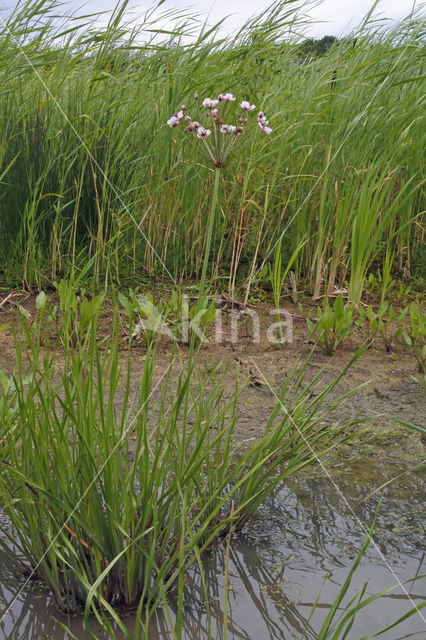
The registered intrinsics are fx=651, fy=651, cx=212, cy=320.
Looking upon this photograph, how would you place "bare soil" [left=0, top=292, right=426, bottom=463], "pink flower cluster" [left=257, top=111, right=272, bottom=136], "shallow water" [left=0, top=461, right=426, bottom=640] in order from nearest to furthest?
1. "shallow water" [left=0, top=461, right=426, bottom=640]
2. "bare soil" [left=0, top=292, right=426, bottom=463]
3. "pink flower cluster" [left=257, top=111, right=272, bottom=136]

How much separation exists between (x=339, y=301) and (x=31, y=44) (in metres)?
1.76

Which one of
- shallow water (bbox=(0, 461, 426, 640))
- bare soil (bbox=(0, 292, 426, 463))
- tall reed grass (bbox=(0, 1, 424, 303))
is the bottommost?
shallow water (bbox=(0, 461, 426, 640))

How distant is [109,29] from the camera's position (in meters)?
2.83

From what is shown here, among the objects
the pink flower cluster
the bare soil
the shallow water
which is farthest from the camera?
the pink flower cluster

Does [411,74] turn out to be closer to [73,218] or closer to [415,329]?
[415,329]

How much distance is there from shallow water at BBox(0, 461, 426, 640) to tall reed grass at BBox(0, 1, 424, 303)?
1416 mm

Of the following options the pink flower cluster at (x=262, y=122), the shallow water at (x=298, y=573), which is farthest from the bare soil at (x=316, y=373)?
the pink flower cluster at (x=262, y=122)

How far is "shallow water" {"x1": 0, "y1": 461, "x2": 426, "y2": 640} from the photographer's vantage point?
1298mm

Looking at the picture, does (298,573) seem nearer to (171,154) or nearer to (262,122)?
(262,122)

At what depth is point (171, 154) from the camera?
328cm

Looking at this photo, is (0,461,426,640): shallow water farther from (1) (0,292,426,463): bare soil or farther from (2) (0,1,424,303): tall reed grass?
(2) (0,1,424,303): tall reed grass

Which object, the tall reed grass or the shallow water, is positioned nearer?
the shallow water

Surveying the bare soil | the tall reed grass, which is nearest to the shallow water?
the bare soil

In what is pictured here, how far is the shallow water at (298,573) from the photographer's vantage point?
1298 mm
